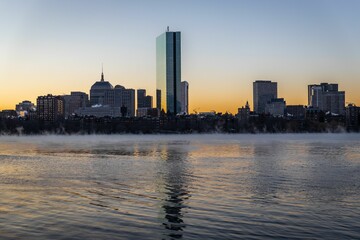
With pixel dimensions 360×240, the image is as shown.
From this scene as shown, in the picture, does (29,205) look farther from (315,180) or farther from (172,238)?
(315,180)

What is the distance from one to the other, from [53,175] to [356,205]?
30.9 metres

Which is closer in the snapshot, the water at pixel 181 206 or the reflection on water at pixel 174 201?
the water at pixel 181 206

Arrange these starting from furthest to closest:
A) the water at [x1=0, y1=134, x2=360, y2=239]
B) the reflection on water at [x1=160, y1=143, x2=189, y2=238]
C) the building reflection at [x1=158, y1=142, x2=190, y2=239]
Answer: the reflection on water at [x1=160, y1=143, x2=189, y2=238] < the building reflection at [x1=158, y1=142, x2=190, y2=239] < the water at [x1=0, y1=134, x2=360, y2=239]

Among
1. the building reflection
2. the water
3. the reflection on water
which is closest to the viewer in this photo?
the water

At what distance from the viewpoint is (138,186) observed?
39.5 metres

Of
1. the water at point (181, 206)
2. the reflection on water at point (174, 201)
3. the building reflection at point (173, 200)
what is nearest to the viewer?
the water at point (181, 206)

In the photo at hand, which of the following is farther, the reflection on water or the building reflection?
the reflection on water

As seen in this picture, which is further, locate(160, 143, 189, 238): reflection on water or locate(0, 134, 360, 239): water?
locate(160, 143, 189, 238): reflection on water

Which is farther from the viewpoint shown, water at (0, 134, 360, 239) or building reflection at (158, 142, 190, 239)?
building reflection at (158, 142, 190, 239)

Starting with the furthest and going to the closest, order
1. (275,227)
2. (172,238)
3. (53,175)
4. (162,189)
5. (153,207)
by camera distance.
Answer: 1. (53,175)
2. (162,189)
3. (153,207)
4. (275,227)
5. (172,238)

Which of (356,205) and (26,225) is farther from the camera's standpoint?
(356,205)

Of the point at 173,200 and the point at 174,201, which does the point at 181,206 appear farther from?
the point at 173,200

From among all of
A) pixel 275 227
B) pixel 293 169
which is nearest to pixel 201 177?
pixel 293 169

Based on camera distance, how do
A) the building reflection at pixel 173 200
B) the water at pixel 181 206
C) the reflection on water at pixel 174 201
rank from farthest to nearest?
1. the reflection on water at pixel 174 201
2. the building reflection at pixel 173 200
3. the water at pixel 181 206
